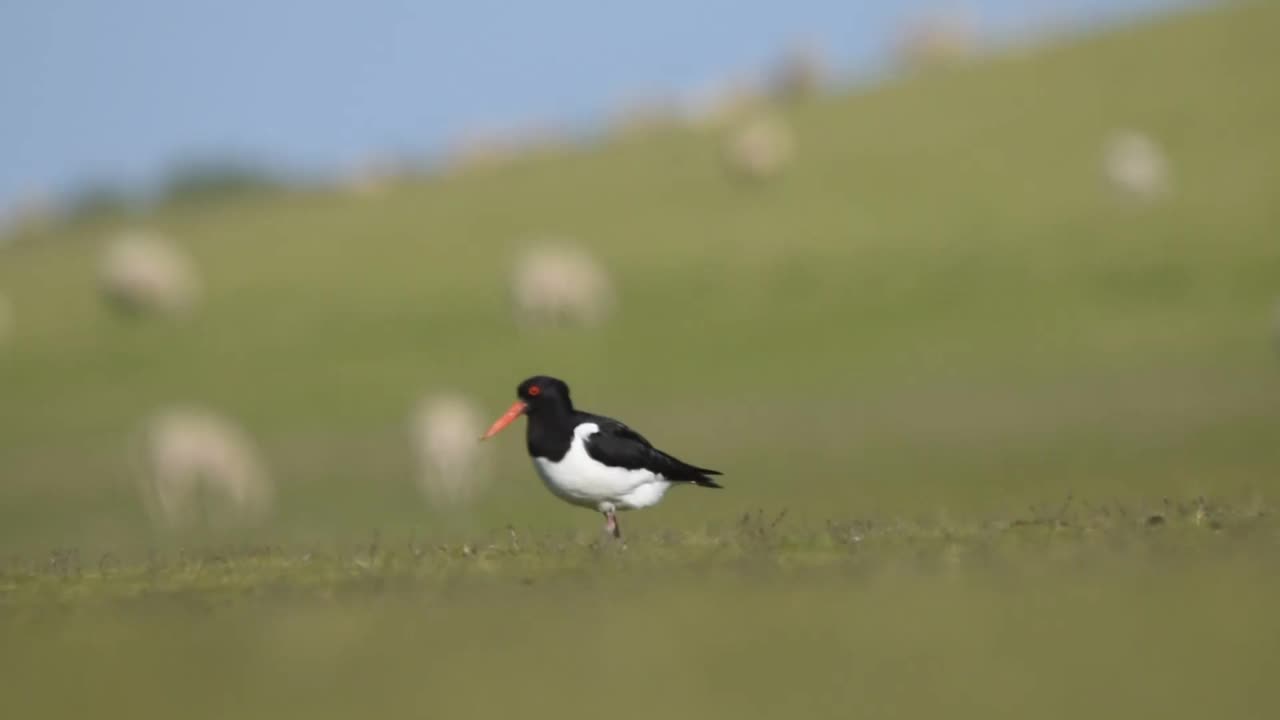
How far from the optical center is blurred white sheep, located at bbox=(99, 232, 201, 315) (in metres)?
55.5

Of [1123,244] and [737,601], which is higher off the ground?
[1123,244]

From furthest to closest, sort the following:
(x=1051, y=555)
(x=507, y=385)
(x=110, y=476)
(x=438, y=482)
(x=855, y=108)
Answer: (x=855, y=108)
(x=507, y=385)
(x=110, y=476)
(x=438, y=482)
(x=1051, y=555)

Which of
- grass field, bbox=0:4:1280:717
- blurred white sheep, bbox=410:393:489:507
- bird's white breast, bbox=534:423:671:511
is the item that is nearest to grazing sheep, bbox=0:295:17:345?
grass field, bbox=0:4:1280:717

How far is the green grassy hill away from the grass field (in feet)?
0.47

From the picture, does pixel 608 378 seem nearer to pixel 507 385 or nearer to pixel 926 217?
pixel 507 385

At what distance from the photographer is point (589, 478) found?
679 inches

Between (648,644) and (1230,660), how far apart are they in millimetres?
3446

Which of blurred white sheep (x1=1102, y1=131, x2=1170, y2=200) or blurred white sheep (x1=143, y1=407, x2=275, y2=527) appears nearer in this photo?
blurred white sheep (x1=143, y1=407, x2=275, y2=527)

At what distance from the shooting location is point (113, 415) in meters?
49.5

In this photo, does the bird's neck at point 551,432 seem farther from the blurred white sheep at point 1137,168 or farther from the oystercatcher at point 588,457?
the blurred white sheep at point 1137,168

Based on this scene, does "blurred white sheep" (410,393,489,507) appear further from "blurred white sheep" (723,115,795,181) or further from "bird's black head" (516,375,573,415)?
"bird's black head" (516,375,573,415)

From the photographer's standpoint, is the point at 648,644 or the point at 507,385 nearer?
the point at 648,644

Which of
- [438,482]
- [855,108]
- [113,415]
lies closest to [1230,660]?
[438,482]

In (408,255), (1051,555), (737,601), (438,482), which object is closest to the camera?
(737,601)
